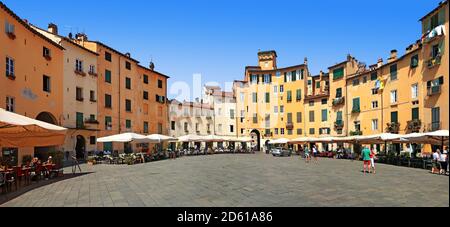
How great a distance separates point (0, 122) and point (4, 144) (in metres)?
1.86

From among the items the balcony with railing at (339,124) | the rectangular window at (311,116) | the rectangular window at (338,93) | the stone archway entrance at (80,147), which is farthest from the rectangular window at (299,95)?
the stone archway entrance at (80,147)

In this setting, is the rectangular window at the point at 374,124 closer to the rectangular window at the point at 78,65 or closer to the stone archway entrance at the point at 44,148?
the rectangular window at the point at 78,65

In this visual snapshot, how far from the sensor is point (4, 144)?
12.0 meters

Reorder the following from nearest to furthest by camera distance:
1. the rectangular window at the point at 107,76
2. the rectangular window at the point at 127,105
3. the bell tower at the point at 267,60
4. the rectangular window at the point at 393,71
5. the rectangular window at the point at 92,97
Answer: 1. the rectangular window at the point at 92,97
2. the rectangular window at the point at 393,71
3. the rectangular window at the point at 107,76
4. the rectangular window at the point at 127,105
5. the bell tower at the point at 267,60

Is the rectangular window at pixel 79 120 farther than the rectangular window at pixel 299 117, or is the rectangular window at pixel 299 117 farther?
the rectangular window at pixel 299 117

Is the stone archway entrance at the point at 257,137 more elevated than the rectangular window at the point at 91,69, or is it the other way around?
the rectangular window at the point at 91,69

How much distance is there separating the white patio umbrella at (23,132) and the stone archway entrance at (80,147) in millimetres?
18346

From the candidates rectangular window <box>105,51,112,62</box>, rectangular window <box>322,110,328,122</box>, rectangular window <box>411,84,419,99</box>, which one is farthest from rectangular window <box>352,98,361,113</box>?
rectangular window <box>105,51,112,62</box>

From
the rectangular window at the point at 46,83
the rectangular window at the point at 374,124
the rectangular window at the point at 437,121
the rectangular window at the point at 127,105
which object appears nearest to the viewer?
the rectangular window at the point at 437,121

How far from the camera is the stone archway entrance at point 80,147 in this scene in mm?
31631

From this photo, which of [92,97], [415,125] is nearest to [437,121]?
[415,125]

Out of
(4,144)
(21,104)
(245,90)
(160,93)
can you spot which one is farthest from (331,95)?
(4,144)
